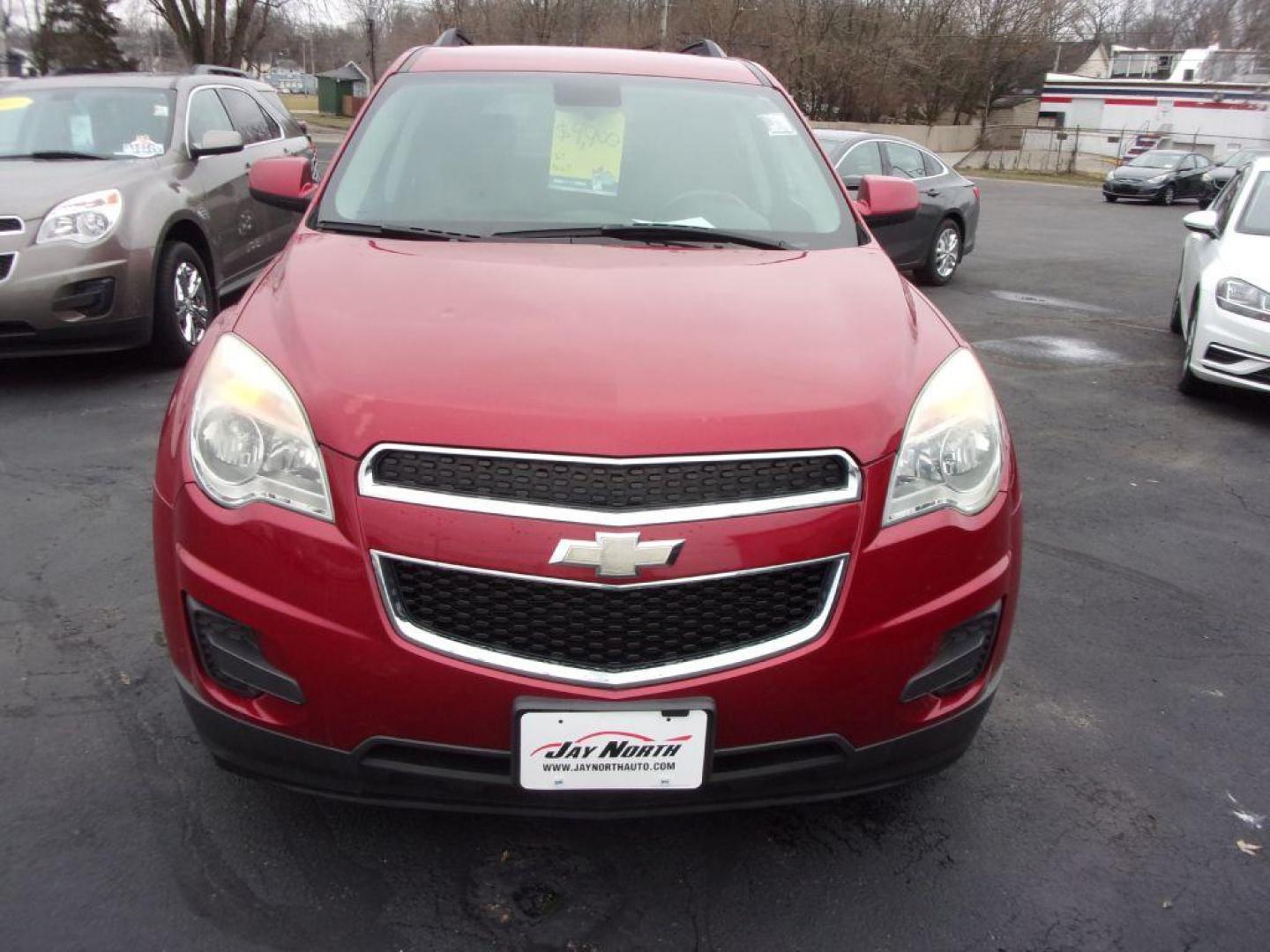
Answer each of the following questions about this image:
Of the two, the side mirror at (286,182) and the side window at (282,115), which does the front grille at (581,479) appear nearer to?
the side mirror at (286,182)

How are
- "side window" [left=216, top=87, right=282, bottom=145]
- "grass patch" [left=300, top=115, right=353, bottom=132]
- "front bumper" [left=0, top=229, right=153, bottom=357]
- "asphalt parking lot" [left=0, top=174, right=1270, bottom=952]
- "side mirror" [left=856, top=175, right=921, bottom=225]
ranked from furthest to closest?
"grass patch" [left=300, top=115, right=353, bottom=132], "side window" [left=216, top=87, right=282, bottom=145], "front bumper" [left=0, top=229, right=153, bottom=357], "side mirror" [left=856, top=175, right=921, bottom=225], "asphalt parking lot" [left=0, top=174, right=1270, bottom=952]

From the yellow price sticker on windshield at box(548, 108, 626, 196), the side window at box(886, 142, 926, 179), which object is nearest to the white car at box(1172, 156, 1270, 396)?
the side window at box(886, 142, 926, 179)

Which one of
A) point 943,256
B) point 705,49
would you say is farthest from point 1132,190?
point 705,49

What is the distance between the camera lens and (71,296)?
5551mm

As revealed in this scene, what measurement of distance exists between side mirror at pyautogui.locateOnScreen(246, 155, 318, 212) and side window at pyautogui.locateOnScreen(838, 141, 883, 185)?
763 centimetres

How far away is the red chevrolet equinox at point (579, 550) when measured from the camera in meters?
1.88

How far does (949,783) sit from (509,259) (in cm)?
177

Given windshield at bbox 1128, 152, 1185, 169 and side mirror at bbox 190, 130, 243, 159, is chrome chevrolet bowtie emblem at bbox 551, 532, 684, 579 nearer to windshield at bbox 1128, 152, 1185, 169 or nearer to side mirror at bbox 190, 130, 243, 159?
side mirror at bbox 190, 130, 243, 159

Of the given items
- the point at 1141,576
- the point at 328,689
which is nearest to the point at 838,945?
the point at 328,689

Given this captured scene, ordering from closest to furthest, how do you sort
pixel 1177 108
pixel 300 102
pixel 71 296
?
pixel 71 296 → pixel 1177 108 → pixel 300 102

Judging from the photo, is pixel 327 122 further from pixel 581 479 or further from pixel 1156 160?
pixel 581 479

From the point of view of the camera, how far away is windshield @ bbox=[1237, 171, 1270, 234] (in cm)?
683

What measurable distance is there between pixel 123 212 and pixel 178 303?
642 mm

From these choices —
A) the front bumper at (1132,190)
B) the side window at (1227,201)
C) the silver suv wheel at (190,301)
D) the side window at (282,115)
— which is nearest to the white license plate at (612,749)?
the silver suv wheel at (190,301)
